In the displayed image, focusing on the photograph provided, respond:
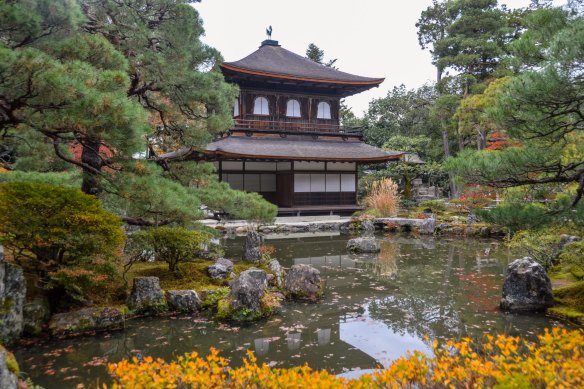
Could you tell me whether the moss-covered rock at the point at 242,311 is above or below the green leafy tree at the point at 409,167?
below

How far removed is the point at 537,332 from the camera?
5156mm

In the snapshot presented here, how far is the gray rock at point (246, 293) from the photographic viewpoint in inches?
228

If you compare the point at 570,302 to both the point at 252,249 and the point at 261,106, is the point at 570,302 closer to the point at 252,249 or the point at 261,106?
the point at 252,249

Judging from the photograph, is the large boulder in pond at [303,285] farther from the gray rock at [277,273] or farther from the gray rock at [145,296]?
A: the gray rock at [145,296]

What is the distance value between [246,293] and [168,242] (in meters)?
1.66

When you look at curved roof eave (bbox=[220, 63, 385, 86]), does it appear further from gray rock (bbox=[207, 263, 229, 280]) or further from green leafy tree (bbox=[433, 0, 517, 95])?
gray rock (bbox=[207, 263, 229, 280])

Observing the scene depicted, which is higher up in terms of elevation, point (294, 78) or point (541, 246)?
point (294, 78)

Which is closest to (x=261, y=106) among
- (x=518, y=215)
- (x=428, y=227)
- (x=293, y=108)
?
(x=293, y=108)

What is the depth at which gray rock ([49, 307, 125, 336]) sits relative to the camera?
16.3 feet

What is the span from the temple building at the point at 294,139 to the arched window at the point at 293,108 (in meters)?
0.05

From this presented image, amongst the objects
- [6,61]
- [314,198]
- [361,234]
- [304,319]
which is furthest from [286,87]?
[6,61]

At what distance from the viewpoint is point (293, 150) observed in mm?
17656

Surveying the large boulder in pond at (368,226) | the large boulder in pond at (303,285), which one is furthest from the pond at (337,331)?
the large boulder in pond at (368,226)

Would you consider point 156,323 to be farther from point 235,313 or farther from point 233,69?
point 233,69
